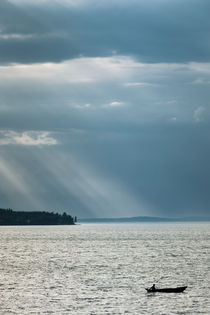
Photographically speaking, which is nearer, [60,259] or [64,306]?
[64,306]

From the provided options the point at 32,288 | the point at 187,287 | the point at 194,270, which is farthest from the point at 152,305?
the point at 194,270

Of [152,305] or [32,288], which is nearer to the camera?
[152,305]

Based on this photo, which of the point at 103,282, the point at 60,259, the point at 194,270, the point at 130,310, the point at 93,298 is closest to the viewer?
the point at 130,310

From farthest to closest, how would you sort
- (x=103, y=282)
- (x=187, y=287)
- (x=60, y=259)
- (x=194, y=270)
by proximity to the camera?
(x=60, y=259)
(x=194, y=270)
(x=103, y=282)
(x=187, y=287)

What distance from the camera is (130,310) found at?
269ft

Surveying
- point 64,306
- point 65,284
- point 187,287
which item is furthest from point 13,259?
point 64,306

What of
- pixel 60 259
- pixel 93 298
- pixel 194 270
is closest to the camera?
pixel 93 298

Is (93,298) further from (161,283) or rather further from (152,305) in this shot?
(161,283)

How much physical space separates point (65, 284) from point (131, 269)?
27890 mm

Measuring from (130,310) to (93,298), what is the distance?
10238mm

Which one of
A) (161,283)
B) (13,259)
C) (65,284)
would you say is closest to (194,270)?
(161,283)

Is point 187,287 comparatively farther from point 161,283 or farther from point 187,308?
point 187,308

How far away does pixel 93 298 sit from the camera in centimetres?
9131

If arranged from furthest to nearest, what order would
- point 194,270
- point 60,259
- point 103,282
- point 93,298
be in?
point 60,259
point 194,270
point 103,282
point 93,298
